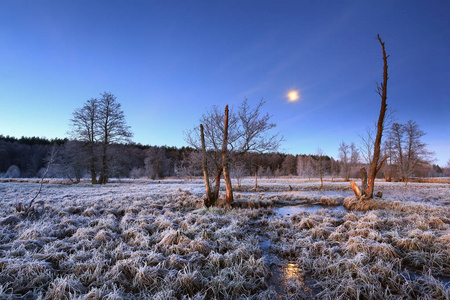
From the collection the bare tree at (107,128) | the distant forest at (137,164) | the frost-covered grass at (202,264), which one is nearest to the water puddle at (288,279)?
the frost-covered grass at (202,264)

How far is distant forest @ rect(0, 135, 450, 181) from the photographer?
1280 cm

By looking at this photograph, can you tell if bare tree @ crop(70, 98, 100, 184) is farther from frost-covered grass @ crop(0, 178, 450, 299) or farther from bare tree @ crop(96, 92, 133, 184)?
frost-covered grass @ crop(0, 178, 450, 299)

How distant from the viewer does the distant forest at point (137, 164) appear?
12803mm

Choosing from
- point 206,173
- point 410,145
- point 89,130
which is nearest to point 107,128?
point 89,130

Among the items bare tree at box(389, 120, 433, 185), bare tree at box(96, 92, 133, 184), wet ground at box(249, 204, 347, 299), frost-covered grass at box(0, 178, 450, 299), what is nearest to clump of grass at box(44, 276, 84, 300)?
frost-covered grass at box(0, 178, 450, 299)

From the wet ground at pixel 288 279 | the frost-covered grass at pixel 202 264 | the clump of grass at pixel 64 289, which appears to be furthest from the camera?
the wet ground at pixel 288 279

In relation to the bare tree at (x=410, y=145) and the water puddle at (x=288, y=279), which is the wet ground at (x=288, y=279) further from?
the bare tree at (x=410, y=145)

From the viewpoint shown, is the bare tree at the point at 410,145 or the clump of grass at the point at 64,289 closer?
the clump of grass at the point at 64,289

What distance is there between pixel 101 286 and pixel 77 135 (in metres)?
25.4

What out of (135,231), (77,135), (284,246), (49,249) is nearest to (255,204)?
(284,246)

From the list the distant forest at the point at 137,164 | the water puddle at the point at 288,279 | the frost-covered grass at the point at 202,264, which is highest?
the distant forest at the point at 137,164

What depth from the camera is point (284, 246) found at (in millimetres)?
5449

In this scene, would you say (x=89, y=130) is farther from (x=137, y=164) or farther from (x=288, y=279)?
(x=288, y=279)

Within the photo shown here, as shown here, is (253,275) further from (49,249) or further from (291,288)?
(49,249)
